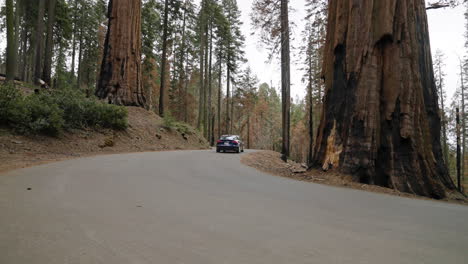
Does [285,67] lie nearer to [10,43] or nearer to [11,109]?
[11,109]

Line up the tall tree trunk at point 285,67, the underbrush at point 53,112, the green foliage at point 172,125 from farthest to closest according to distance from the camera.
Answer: the green foliage at point 172,125, the tall tree trunk at point 285,67, the underbrush at point 53,112

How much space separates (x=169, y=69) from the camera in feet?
129

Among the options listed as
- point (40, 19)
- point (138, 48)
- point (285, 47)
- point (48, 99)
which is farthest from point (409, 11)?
point (40, 19)

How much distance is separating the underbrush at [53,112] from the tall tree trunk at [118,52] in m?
3.70

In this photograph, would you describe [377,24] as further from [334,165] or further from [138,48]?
[138,48]

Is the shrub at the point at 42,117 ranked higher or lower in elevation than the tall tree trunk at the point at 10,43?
lower

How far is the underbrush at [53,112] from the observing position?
9148 millimetres

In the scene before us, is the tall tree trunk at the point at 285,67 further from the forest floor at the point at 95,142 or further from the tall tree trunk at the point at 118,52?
the tall tree trunk at the point at 118,52

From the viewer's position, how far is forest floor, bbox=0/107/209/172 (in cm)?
789

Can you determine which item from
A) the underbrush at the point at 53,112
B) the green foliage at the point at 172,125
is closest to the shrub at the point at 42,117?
the underbrush at the point at 53,112

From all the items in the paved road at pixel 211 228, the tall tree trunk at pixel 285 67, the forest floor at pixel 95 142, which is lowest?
the paved road at pixel 211 228

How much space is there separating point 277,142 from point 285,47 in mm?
41561

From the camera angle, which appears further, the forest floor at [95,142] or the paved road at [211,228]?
the forest floor at [95,142]

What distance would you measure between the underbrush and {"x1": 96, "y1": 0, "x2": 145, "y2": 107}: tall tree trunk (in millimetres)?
3703
